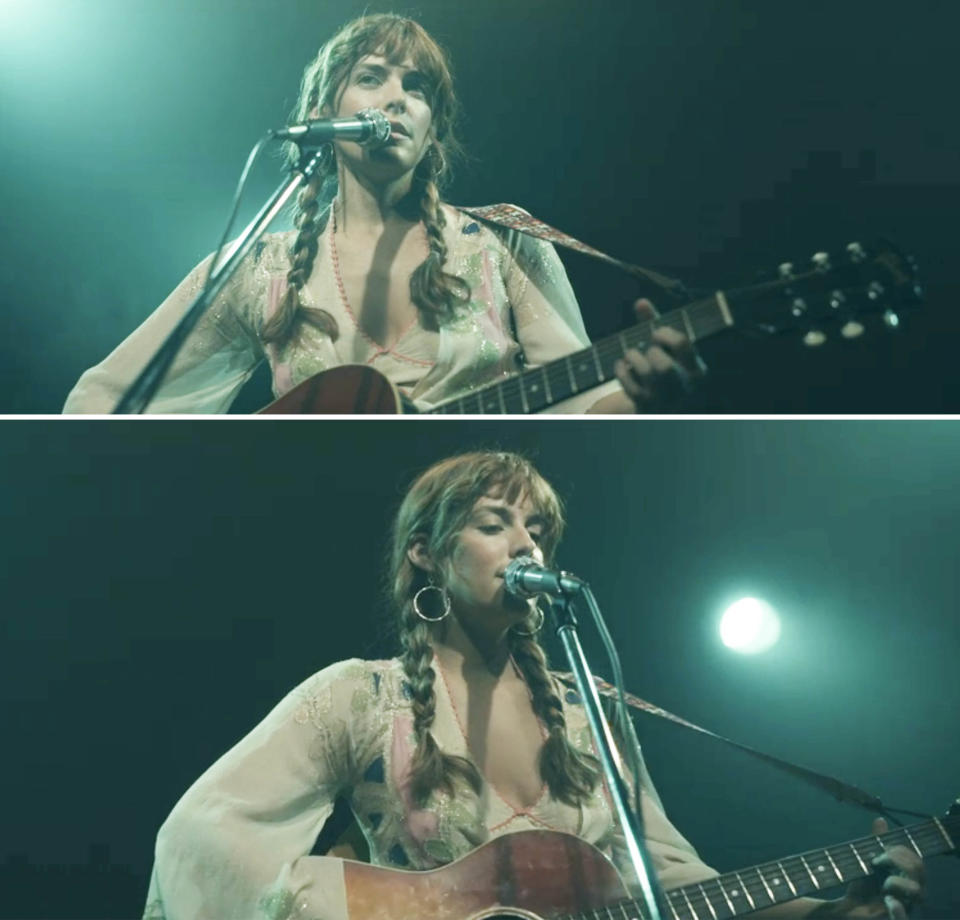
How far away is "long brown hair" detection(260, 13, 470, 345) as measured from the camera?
217cm

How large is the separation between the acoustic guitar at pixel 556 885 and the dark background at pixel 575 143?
72 cm

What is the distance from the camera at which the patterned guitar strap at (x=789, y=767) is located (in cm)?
214

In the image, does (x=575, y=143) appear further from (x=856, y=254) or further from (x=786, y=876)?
(x=786, y=876)

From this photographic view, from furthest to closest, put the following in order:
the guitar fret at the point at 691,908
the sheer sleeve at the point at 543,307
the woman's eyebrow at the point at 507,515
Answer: the woman's eyebrow at the point at 507,515 < the sheer sleeve at the point at 543,307 < the guitar fret at the point at 691,908

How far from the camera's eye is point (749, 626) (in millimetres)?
2217

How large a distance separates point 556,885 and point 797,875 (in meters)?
0.39

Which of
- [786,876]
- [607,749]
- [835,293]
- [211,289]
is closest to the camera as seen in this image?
[607,749]

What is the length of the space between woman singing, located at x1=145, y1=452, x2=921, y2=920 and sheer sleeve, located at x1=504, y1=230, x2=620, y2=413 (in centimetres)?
20

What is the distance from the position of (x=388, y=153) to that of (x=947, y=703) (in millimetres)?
1279

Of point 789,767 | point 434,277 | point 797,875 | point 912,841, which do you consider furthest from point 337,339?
point 912,841

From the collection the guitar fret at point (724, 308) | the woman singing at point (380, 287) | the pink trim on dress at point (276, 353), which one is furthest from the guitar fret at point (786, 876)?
the pink trim on dress at point (276, 353)

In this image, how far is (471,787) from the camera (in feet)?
6.79

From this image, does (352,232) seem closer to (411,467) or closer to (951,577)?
(411,467)

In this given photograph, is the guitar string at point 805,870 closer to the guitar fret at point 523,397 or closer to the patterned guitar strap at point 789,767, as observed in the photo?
the patterned guitar strap at point 789,767
